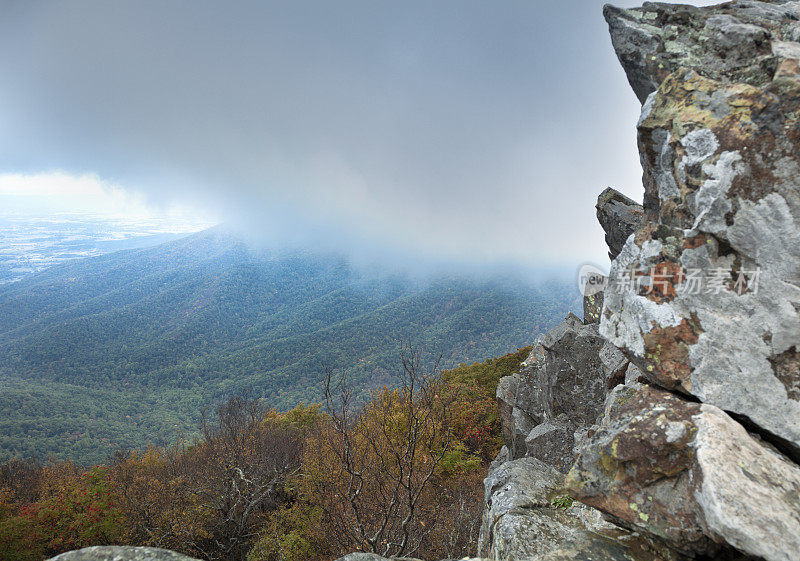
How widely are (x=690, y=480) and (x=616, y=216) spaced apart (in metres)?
11.4

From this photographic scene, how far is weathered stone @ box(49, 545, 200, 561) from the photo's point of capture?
4238mm

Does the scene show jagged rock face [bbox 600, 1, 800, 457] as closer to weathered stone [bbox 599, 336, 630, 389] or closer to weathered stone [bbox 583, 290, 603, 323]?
weathered stone [bbox 599, 336, 630, 389]

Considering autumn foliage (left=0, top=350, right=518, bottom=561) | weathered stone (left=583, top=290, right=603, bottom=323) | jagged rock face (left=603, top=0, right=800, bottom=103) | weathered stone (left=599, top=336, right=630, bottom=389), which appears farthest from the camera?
autumn foliage (left=0, top=350, right=518, bottom=561)

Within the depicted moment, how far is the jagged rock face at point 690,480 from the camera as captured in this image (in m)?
3.46

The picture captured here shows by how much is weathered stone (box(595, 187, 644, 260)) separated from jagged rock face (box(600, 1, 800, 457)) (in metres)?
7.00

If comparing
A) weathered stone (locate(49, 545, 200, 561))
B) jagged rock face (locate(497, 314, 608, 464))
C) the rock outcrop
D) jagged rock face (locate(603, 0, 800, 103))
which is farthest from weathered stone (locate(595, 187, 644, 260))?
weathered stone (locate(49, 545, 200, 561))

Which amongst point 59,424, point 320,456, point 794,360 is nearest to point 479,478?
point 320,456

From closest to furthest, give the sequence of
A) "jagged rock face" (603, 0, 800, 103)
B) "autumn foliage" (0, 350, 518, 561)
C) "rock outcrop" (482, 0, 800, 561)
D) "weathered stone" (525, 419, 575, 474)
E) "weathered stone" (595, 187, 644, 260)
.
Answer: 1. "rock outcrop" (482, 0, 800, 561)
2. "jagged rock face" (603, 0, 800, 103)
3. "weathered stone" (595, 187, 644, 260)
4. "weathered stone" (525, 419, 575, 474)
5. "autumn foliage" (0, 350, 518, 561)

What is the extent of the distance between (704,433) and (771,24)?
7.36 metres

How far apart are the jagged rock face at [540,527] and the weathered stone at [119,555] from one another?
4.75 m

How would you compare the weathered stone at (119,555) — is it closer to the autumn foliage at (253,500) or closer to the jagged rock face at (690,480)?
the jagged rock face at (690,480)

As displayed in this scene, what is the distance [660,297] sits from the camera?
220 inches

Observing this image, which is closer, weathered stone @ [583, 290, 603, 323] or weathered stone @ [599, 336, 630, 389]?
weathered stone @ [599, 336, 630, 389]

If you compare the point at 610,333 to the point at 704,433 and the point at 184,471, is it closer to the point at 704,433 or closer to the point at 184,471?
the point at 704,433
